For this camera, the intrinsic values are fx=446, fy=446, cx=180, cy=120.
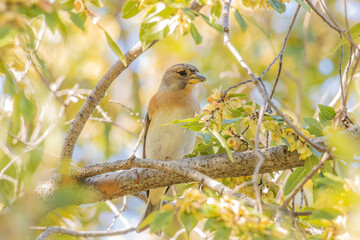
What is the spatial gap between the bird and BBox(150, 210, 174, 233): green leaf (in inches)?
122

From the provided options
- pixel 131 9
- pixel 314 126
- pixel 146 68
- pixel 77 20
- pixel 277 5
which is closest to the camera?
pixel 77 20

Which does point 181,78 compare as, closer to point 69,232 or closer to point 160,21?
point 69,232

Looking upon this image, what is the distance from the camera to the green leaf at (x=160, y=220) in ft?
6.47

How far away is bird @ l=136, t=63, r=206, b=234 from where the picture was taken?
5270 millimetres

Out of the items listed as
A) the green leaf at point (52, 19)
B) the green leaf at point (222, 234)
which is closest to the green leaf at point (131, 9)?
the green leaf at point (52, 19)

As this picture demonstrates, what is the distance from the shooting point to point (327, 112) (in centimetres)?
329

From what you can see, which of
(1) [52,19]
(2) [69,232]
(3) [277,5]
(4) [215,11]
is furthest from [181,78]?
(1) [52,19]

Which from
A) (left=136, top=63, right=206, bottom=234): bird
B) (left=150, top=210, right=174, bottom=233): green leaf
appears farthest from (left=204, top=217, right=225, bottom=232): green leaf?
(left=136, top=63, right=206, bottom=234): bird

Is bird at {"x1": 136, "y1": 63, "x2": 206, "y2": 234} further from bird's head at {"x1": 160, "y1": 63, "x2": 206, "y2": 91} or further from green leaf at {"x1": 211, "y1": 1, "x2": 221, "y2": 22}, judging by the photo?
green leaf at {"x1": 211, "y1": 1, "x2": 221, "y2": 22}

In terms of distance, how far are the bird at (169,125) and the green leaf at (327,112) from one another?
2.14m

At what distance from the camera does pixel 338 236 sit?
2057mm

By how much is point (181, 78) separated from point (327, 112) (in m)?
2.75

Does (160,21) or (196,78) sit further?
(196,78)

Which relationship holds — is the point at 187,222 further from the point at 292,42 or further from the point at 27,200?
the point at 292,42
